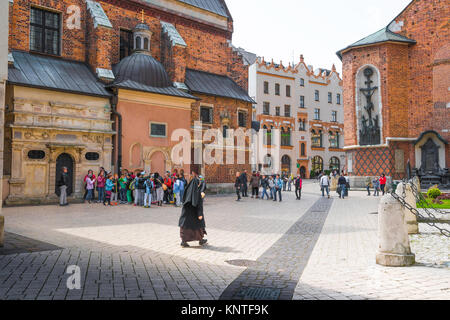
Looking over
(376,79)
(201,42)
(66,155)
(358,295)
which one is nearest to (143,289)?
(358,295)

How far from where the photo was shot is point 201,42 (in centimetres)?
3069

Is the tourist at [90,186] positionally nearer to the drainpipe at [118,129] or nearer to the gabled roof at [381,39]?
the drainpipe at [118,129]

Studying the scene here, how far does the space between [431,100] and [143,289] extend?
106 feet

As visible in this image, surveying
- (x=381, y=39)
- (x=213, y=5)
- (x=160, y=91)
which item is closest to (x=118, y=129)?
(x=160, y=91)

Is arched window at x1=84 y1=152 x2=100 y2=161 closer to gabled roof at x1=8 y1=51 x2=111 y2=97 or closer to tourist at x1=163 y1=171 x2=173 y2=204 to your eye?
gabled roof at x1=8 y1=51 x2=111 y2=97

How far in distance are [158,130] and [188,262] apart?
18.3 metres

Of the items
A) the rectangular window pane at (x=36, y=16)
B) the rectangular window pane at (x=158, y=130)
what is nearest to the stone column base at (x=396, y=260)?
the rectangular window pane at (x=158, y=130)

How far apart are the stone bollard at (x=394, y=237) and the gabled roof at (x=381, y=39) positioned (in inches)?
1128

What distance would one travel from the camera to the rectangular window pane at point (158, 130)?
24203 millimetres

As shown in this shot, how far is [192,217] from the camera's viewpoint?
8.84 meters

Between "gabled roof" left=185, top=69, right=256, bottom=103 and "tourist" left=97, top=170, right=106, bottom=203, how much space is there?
33.4ft

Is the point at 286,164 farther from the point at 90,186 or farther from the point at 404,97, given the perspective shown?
the point at 90,186

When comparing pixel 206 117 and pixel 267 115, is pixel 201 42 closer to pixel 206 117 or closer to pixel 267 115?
pixel 206 117

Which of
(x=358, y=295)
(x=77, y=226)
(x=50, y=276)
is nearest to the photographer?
(x=358, y=295)
